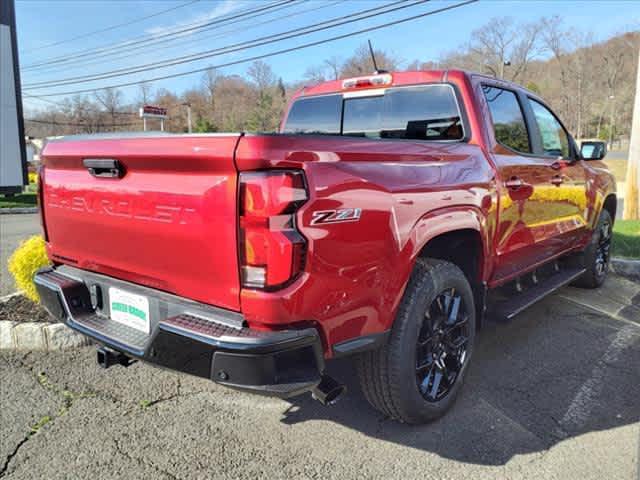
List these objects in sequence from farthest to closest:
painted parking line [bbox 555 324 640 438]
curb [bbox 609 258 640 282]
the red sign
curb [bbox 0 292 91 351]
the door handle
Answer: the red sign < curb [bbox 609 258 640 282] < curb [bbox 0 292 91 351] < the door handle < painted parking line [bbox 555 324 640 438]

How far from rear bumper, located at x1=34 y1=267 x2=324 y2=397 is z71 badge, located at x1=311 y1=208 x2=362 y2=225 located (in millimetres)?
436

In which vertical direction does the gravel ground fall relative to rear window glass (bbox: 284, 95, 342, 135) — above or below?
below

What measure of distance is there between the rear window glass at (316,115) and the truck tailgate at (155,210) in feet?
6.13

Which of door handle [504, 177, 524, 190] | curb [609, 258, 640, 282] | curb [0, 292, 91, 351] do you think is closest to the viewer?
door handle [504, 177, 524, 190]

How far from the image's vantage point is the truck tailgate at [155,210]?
6.15 ft

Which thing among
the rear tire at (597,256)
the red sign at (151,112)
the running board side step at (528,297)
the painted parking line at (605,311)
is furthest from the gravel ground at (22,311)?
the red sign at (151,112)

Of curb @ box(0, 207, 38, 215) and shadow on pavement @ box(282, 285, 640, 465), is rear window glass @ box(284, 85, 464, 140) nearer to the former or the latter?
shadow on pavement @ box(282, 285, 640, 465)

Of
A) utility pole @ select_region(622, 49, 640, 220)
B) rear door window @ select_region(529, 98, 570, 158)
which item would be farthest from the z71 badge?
utility pole @ select_region(622, 49, 640, 220)

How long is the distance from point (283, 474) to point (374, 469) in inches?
17.3

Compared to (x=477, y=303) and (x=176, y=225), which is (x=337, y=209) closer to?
(x=176, y=225)

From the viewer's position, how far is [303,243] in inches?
71.3

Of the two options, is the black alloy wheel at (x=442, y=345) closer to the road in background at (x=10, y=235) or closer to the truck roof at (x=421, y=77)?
the truck roof at (x=421, y=77)

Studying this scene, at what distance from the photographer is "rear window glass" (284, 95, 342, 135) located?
12.9 ft

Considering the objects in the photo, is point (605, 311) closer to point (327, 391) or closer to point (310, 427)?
point (310, 427)
